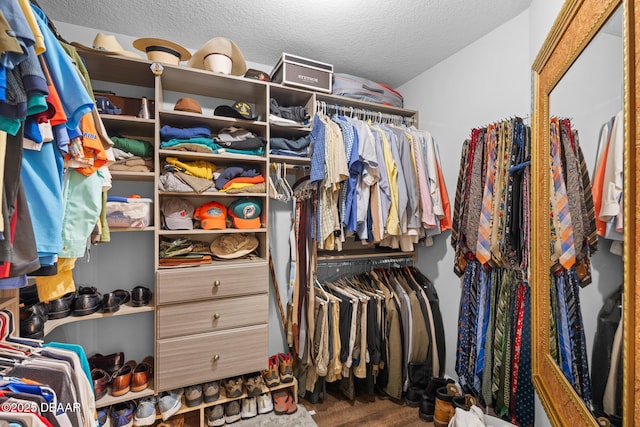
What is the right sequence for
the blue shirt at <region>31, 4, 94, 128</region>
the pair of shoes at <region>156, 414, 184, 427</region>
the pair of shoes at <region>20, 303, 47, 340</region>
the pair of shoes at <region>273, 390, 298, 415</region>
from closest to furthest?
1. the blue shirt at <region>31, 4, 94, 128</region>
2. the pair of shoes at <region>20, 303, 47, 340</region>
3. the pair of shoes at <region>156, 414, 184, 427</region>
4. the pair of shoes at <region>273, 390, 298, 415</region>

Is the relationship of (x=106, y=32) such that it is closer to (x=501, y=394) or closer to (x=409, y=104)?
(x=409, y=104)

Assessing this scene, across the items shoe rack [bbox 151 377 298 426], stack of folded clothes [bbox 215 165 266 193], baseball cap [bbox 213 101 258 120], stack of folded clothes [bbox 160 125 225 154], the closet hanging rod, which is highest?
baseball cap [bbox 213 101 258 120]

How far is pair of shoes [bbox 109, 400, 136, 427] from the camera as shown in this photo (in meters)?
1.50

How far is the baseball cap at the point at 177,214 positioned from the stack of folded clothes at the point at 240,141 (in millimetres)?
442

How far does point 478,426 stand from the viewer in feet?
4.57

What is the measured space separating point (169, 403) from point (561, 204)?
209 cm

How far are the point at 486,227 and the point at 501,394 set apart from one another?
0.88 meters

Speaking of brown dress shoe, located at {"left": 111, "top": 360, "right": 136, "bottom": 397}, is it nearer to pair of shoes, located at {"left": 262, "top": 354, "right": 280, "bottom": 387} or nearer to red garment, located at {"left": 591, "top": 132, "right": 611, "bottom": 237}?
pair of shoes, located at {"left": 262, "top": 354, "right": 280, "bottom": 387}

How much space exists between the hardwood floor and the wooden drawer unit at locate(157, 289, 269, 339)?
0.73m

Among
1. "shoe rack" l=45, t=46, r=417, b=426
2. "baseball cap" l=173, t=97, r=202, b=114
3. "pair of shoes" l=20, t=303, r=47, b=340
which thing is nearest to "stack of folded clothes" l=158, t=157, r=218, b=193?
"shoe rack" l=45, t=46, r=417, b=426

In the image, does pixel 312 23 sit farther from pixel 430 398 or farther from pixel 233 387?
pixel 430 398

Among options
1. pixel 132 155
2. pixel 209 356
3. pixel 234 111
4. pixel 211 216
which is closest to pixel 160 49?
pixel 234 111

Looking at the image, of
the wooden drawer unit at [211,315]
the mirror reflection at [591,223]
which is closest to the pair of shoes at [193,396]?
the wooden drawer unit at [211,315]

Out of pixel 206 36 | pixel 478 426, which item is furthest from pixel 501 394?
pixel 206 36
